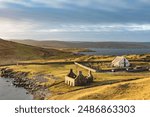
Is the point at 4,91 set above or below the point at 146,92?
below

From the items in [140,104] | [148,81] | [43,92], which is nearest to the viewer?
[140,104]

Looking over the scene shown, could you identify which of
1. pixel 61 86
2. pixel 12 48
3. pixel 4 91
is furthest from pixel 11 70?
pixel 12 48

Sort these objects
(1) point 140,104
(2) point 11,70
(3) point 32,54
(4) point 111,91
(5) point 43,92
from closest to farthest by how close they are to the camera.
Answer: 1. (1) point 140,104
2. (4) point 111,91
3. (5) point 43,92
4. (2) point 11,70
5. (3) point 32,54

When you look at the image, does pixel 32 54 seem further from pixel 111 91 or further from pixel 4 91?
pixel 111 91

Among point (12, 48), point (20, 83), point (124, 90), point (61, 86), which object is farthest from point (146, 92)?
point (12, 48)

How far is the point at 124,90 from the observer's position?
Result: 49219 mm

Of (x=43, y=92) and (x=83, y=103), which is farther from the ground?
(x=83, y=103)

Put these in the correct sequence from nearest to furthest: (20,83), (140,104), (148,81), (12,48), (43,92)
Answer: (140,104) < (148,81) < (43,92) < (20,83) < (12,48)

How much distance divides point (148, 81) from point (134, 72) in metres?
31.0

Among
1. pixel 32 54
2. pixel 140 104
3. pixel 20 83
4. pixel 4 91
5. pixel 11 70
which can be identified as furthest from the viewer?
pixel 32 54

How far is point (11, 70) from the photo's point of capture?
111000mm

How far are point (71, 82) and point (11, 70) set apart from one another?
49.7 meters

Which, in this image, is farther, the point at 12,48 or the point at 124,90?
the point at 12,48

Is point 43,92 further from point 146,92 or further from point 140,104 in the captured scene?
point 140,104
